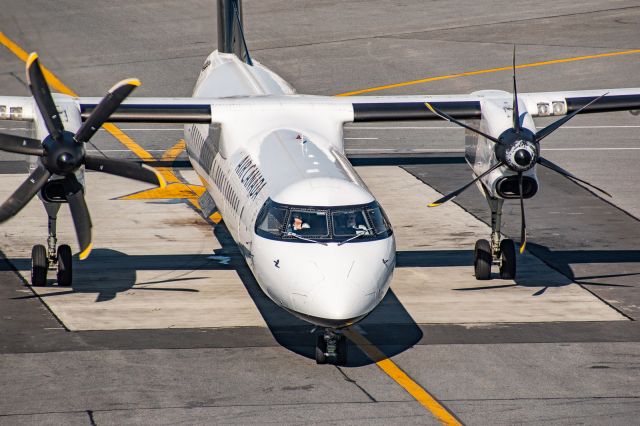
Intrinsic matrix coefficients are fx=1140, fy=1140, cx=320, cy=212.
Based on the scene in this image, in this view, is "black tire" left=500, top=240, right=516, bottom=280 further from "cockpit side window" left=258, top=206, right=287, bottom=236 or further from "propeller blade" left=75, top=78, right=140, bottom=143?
Result: "propeller blade" left=75, top=78, right=140, bottom=143

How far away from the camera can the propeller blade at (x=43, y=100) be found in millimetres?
23578

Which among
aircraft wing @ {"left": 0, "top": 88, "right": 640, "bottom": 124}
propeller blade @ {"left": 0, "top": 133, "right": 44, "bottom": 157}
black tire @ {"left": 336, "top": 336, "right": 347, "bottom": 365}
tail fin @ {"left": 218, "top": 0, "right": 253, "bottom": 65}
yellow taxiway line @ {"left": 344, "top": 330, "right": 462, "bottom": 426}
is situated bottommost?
yellow taxiway line @ {"left": 344, "top": 330, "right": 462, "bottom": 426}

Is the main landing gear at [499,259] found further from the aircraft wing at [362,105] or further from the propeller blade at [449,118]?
the aircraft wing at [362,105]

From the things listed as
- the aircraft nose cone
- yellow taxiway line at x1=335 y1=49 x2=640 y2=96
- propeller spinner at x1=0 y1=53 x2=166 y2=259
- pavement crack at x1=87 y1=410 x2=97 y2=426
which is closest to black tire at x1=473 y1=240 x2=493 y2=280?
the aircraft nose cone

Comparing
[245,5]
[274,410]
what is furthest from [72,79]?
[274,410]

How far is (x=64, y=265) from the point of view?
2630 centimetres

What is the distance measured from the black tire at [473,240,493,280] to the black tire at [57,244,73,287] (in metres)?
9.61

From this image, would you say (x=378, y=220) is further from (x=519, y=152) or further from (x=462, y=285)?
(x=462, y=285)

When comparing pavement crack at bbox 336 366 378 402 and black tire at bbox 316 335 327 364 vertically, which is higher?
black tire at bbox 316 335 327 364

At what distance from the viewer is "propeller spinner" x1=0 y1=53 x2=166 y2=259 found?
23.4 metres

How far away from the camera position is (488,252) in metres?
27.4

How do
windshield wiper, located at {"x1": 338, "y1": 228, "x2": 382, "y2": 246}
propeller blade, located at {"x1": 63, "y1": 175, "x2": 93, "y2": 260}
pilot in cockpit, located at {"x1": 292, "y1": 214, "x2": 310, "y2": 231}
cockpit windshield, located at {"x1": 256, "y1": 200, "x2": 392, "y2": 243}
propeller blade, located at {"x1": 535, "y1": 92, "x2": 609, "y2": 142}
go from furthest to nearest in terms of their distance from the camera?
propeller blade, located at {"x1": 535, "y1": 92, "x2": 609, "y2": 142}, propeller blade, located at {"x1": 63, "y1": 175, "x2": 93, "y2": 260}, pilot in cockpit, located at {"x1": 292, "y1": 214, "x2": 310, "y2": 231}, cockpit windshield, located at {"x1": 256, "y1": 200, "x2": 392, "y2": 243}, windshield wiper, located at {"x1": 338, "y1": 228, "x2": 382, "y2": 246}

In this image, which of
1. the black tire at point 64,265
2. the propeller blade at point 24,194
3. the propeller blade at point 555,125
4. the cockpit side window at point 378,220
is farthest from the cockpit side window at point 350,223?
the black tire at point 64,265

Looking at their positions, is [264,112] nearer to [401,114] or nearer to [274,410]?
[401,114]
